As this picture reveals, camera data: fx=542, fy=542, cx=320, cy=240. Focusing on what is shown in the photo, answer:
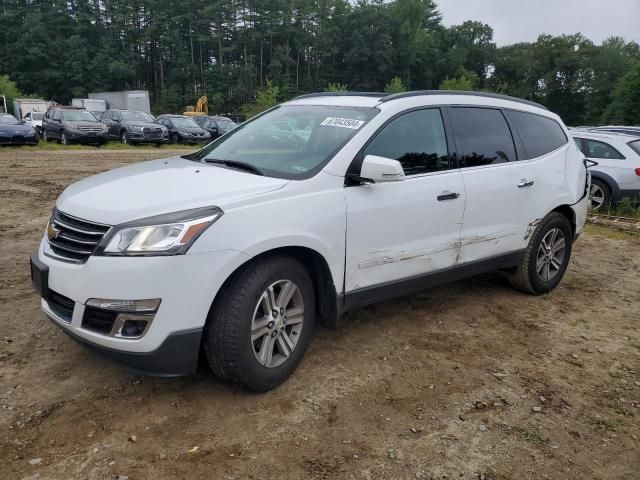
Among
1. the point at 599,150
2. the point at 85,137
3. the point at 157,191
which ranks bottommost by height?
the point at 85,137

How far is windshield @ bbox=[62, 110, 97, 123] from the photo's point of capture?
22.6 metres

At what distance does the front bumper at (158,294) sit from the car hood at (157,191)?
29cm

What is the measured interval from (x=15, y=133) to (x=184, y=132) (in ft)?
23.6

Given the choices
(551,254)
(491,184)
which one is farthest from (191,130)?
(491,184)

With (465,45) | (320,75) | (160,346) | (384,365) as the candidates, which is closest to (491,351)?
(384,365)

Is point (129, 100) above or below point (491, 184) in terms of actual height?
below

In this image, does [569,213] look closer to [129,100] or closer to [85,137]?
[85,137]

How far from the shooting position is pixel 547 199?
5.00m

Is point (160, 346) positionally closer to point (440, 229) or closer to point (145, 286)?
point (145, 286)

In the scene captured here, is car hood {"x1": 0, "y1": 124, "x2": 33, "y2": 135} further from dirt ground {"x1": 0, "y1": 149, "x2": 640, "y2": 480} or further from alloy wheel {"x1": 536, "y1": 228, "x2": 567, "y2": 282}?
alloy wheel {"x1": 536, "y1": 228, "x2": 567, "y2": 282}

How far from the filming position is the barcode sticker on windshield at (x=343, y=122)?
3746mm

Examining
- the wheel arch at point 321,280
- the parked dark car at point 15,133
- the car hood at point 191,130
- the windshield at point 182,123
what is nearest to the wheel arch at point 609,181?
the wheel arch at point 321,280

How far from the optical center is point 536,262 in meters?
5.11

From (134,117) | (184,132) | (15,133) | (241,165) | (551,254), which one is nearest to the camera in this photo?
(241,165)
